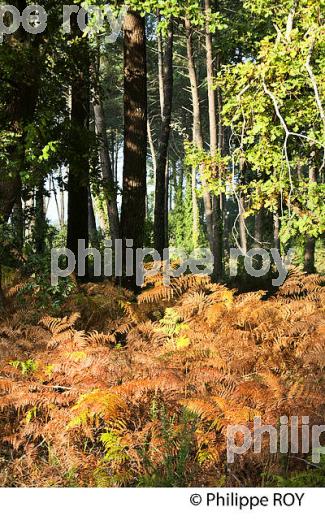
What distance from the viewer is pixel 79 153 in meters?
9.09

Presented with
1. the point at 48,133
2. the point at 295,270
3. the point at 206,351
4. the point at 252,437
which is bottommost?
the point at 252,437

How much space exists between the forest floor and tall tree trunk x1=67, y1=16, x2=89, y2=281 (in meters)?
3.21

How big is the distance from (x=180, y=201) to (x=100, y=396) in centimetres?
2529

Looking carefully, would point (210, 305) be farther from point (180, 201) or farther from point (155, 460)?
point (180, 201)

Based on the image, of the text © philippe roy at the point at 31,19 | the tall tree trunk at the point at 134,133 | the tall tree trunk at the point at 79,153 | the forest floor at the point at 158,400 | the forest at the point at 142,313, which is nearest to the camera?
the forest floor at the point at 158,400

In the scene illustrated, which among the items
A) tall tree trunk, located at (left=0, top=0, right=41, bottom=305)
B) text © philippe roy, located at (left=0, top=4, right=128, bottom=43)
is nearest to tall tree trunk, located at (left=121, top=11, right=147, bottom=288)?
text © philippe roy, located at (left=0, top=4, right=128, bottom=43)

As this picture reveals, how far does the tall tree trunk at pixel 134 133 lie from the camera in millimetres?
9445

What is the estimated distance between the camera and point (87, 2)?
22.8 feet

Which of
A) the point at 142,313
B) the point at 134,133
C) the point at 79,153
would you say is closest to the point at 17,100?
the point at 79,153

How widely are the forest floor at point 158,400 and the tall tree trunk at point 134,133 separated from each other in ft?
10.0

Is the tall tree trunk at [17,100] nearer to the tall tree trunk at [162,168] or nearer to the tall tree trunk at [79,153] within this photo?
the tall tree trunk at [79,153]

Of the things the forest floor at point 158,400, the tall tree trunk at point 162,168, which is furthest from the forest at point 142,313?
the tall tree trunk at point 162,168

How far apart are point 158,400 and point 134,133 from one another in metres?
5.77

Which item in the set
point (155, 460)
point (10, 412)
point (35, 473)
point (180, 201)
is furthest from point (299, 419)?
point (180, 201)
